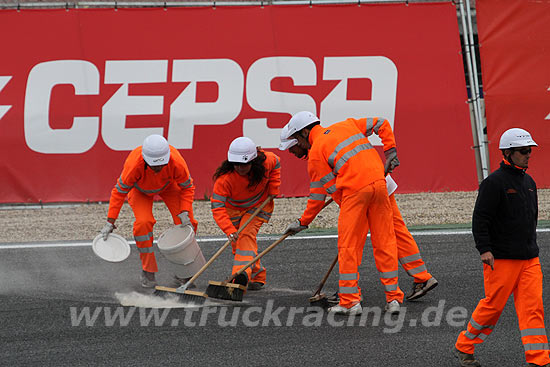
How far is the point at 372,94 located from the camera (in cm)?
1273

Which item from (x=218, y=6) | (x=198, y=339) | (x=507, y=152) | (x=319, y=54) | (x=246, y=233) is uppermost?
(x=218, y=6)

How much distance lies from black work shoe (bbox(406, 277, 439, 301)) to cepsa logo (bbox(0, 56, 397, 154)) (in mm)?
5899

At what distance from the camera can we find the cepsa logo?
12.6 meters

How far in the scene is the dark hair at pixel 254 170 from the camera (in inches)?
299

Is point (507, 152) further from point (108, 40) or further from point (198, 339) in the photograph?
point (108, 40)

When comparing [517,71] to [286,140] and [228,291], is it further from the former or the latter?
Answer: [228,291]

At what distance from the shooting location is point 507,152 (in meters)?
5.22

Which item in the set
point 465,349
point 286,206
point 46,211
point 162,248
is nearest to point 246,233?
point 162,248

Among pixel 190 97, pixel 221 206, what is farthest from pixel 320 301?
pixel 190 97

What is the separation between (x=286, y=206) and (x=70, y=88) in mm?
3928

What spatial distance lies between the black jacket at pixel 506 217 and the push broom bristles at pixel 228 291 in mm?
2614

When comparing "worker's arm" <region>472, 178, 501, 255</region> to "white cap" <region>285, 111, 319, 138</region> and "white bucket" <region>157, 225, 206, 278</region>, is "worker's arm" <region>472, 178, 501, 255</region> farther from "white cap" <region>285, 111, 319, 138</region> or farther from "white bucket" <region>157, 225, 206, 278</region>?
"white bucket" <region>157, 225, 206, 278</region>

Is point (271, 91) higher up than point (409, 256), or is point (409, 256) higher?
point (271, 91)

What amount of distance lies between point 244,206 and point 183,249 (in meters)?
0.76
